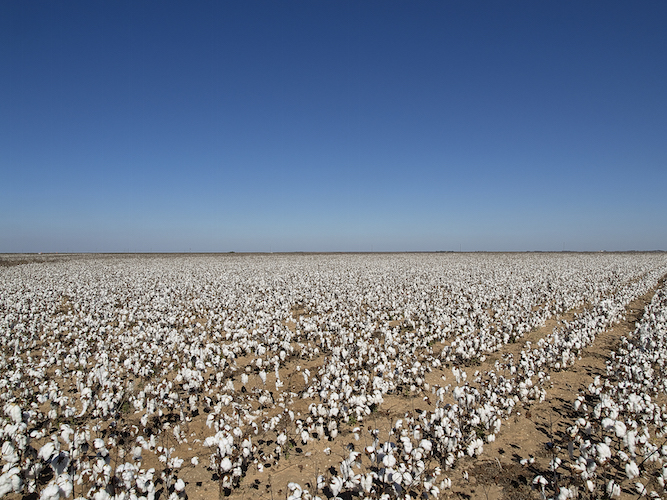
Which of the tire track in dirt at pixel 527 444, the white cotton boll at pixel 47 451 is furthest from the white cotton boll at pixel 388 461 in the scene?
the white cotton boll at pixel 47 451

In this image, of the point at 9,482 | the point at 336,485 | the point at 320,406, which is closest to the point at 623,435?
the point at 336,485

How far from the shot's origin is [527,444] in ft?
18.3

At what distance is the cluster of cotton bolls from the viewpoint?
4.30 m

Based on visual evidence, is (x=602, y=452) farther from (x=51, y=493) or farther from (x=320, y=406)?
(x=51, y=493)

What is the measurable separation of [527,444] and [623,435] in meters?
1.32

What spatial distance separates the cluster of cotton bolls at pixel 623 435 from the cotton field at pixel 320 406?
0.12ft

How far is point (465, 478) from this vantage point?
15.5ft

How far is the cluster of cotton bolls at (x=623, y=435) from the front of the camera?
4305 mm

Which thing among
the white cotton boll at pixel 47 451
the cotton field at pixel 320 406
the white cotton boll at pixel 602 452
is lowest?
the cotton field at pixel 320 406

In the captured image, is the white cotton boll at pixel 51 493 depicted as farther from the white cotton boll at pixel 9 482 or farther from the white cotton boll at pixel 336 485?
the white cotton boll at pixel 336 485

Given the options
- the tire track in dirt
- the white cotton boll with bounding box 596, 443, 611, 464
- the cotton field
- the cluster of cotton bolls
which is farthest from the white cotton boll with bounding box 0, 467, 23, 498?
the white cotton boll with bounding box 596, 443, 611, 464

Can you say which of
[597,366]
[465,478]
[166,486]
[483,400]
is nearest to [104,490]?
[166,486]

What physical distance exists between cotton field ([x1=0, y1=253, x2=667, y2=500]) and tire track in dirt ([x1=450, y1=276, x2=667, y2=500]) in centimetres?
4

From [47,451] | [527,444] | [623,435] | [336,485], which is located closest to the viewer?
[47,451]
